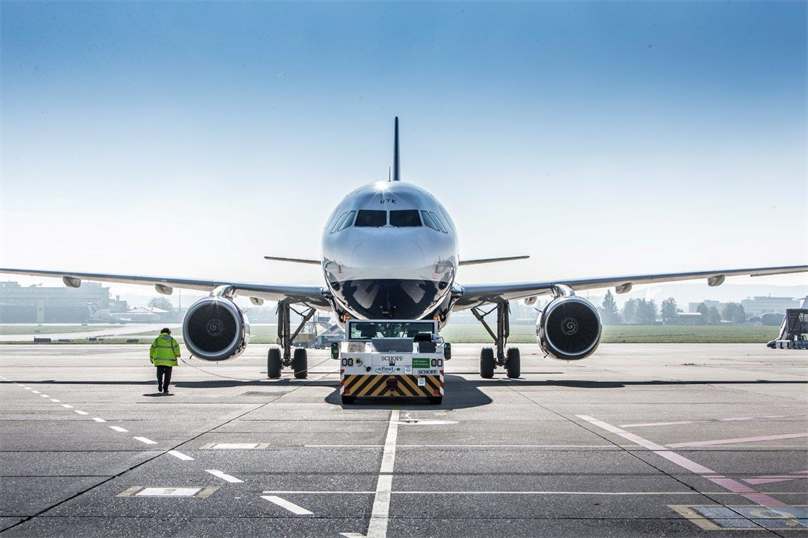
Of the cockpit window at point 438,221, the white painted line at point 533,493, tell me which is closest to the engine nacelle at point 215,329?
the cockpit window at point 438,221

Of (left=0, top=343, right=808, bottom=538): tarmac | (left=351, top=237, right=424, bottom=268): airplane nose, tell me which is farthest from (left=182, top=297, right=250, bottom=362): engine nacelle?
(left=351, top=237, right=424, bottom=268): airplane nose

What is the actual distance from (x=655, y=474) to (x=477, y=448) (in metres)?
2.44

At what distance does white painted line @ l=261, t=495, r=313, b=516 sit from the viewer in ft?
20.0

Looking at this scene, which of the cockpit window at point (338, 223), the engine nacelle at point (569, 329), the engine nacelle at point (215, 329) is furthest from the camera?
the engine nacelle at point (215, 329)

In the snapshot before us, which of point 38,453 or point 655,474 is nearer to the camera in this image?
point 655,474

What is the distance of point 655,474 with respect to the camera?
25.2ft

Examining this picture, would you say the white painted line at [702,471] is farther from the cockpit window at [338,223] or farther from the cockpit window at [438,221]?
the cockpit window at [338,223]

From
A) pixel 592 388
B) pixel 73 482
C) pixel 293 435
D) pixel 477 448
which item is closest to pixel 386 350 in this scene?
pixel 293 435

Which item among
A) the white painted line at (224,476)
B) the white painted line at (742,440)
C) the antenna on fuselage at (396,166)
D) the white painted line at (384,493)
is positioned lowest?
the white painted line at (224,476)

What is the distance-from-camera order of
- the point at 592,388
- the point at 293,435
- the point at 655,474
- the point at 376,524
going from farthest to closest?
the point at 592,388
the point at 293,435
the point at 655,474
the point at 376,524

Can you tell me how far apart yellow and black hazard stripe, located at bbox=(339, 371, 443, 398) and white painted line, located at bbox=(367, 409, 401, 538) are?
3330 millimetres

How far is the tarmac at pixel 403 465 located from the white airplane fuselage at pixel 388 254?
245 centimetres

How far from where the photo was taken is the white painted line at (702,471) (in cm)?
659

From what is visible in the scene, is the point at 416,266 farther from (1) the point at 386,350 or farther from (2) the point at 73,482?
(2) the point at 73,482
